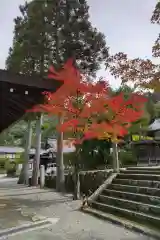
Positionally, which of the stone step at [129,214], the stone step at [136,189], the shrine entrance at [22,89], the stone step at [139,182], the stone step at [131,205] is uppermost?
the shrine entrance at [22,89]

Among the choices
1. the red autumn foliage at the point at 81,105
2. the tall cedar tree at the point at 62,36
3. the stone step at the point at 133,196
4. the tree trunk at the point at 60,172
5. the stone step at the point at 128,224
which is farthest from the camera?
the tall cedar tree at the point at 62,36

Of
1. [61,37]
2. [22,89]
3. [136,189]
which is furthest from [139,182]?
[61,37]

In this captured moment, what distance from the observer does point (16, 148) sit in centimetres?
4012

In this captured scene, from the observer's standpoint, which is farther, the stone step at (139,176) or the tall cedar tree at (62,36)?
the tall cedar tree at (62,36)

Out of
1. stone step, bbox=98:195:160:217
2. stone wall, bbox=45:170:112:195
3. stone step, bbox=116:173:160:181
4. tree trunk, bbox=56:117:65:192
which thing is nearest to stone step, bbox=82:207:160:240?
stone step, bbox=98:195:160:217

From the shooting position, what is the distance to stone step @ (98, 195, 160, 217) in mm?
6727

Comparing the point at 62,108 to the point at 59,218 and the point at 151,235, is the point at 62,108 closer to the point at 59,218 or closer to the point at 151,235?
the point at 59,218

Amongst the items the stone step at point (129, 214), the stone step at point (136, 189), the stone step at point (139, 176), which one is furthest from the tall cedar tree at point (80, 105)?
the stone step at point (129, 214)

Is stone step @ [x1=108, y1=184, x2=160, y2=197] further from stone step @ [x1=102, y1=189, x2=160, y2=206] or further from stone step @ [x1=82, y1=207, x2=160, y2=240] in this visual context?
stone step @ [x1=82, y1=207, x2=160, y2=240]

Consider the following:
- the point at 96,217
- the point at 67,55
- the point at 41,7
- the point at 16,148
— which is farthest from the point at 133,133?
the point at 16,148

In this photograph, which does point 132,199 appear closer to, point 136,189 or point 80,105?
point 136,189

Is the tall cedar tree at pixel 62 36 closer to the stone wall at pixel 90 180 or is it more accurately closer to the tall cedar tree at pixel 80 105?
the tall cedar tree at pixel 80 105

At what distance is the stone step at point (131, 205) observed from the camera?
22.1 feet

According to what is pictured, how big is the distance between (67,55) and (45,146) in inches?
960
